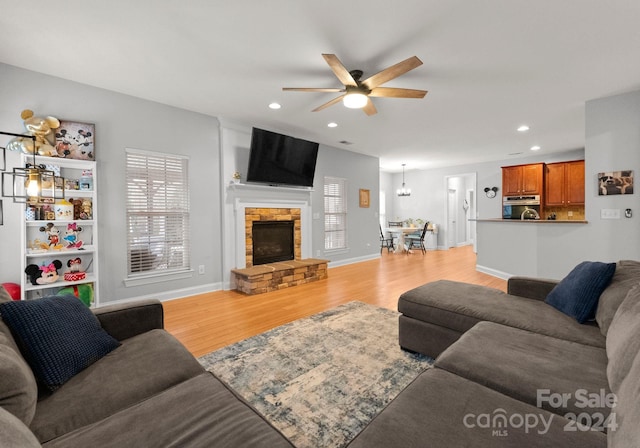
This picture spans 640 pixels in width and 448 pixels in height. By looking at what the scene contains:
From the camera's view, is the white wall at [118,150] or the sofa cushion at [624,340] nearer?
the sofa cushion at [624,340]

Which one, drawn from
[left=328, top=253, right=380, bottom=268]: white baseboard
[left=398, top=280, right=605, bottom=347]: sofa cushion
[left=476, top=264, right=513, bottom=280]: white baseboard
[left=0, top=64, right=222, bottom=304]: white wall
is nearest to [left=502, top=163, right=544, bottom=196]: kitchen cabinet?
[left=476, top=264, right=513, bottom=280]: white baseboard

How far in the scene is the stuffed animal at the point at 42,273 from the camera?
293cm

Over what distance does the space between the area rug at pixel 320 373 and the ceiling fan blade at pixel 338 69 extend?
2.47 metres

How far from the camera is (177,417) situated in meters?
1.01

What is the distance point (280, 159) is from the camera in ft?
16.9

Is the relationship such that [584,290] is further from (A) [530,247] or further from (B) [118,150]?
(B) [118,150]

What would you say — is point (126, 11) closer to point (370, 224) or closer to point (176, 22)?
point (176, 22)

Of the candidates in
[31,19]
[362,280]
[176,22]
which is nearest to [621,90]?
[362,280]

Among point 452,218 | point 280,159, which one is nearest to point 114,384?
point 280,159

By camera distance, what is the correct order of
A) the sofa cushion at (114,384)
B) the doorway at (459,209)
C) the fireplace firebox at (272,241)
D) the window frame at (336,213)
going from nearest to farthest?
the sofa cushion at (114,384)
the fireplace firebox at (272,241)
the window frame at (336,213)
the doorway at (459,209)

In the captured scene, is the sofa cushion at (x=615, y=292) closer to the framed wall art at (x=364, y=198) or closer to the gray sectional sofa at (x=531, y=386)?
the gray sectional sofa at (x=531, y=386)

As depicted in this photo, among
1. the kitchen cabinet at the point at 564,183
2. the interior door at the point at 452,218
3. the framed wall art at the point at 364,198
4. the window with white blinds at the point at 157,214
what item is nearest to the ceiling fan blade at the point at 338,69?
the window with white blinds at the point at 157,214

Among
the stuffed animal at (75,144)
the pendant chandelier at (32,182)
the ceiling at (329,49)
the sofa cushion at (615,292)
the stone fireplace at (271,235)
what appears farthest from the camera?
the stone fireplace at (271,235)

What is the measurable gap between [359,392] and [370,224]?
591cm
